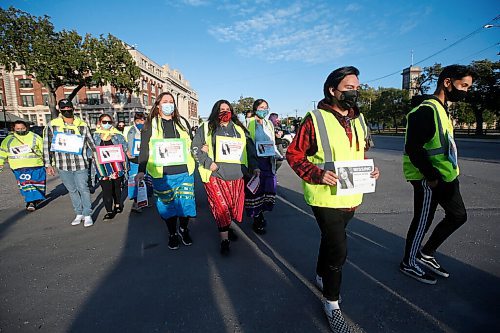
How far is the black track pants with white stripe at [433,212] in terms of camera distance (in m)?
2.61

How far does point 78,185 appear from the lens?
15.3 ft

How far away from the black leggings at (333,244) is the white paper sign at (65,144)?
4.10m

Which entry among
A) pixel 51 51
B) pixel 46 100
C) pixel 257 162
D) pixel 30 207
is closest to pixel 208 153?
pixel 257 162

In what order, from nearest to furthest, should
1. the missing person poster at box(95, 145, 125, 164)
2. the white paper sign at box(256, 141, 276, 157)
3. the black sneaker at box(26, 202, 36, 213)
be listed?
the white paper sign at box(256, 141, 276, 157) < the missing person poster at box(95, 145, 125, 164) < the black sneaker at box(26, 202, 36, 213)

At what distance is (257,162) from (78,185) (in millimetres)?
3136

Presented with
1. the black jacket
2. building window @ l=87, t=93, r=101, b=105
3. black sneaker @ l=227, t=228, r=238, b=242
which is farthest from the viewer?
building window @ l=87, t=93, r=101, b=105

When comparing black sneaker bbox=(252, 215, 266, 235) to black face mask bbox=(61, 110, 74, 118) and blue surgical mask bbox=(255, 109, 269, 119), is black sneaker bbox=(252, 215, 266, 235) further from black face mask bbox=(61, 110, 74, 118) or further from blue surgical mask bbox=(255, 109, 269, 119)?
black face mask bbox=(61, 110, 74, 118)

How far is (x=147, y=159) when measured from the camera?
3.61 metres

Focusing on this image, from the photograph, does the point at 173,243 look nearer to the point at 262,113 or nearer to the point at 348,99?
the point at 262,113

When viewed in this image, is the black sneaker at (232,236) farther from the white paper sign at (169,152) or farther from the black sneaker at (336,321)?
the black sneaker at (336,321)

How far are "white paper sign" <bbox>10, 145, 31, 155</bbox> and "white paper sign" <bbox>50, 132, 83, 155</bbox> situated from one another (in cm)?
169

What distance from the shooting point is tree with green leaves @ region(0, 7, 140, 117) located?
2197 cm

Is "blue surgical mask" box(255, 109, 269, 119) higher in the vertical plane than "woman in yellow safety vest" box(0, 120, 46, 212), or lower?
higher

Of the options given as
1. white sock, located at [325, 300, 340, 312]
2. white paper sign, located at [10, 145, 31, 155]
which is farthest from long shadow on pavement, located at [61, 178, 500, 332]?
white paper sign, located at [10, 145, 31, 155]
